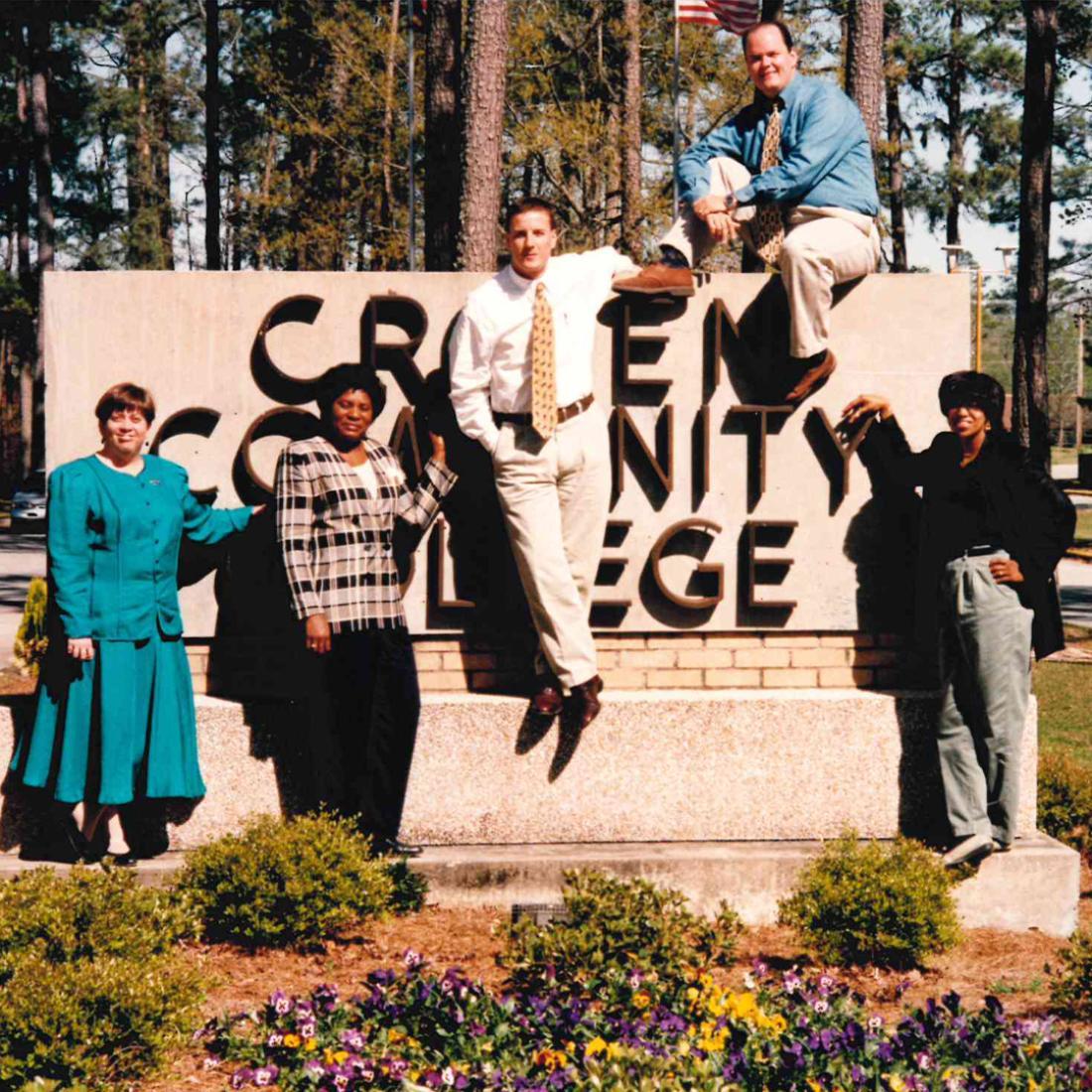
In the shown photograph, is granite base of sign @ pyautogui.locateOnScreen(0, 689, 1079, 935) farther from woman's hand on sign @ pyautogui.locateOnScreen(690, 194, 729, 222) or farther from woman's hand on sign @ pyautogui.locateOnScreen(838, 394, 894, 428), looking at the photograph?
woman's hand on sign @ pyautogui.locateOnScreen(690, 194, 729, 222)

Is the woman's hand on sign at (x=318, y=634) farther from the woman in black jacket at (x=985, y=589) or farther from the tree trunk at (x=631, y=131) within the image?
the tree trunk at (x=631, y=131)

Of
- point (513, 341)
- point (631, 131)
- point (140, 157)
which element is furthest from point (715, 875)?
point (140, 157)

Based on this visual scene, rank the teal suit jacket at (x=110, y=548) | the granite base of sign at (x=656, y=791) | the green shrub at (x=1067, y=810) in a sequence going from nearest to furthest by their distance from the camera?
the teal suit jacket at (x=110, y=548)
the granite base of sign at (x=656, y=791)
the green shrub at (x=1067, y=810)

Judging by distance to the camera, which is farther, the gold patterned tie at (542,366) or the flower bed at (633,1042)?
the gold patterned tie at (542,366)

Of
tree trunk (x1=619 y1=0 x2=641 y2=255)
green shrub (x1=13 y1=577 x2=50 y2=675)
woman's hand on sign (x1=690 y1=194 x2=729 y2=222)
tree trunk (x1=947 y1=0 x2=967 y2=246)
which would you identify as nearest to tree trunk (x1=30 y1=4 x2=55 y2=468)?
tree trunk (x1=619 y1=0 x2=641 y2=255)

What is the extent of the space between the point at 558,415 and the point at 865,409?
1.30 meters

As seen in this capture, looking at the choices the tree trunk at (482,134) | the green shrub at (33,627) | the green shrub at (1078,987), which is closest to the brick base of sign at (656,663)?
the green shrub at (1078,987)

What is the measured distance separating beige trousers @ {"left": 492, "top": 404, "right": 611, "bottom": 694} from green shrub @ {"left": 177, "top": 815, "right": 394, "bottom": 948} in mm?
1144

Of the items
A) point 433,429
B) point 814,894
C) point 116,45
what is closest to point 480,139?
point 433,429

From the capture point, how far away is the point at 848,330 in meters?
6.37

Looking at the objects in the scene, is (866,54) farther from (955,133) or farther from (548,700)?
(955,133)

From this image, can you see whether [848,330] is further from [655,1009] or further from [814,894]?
[655,1009]

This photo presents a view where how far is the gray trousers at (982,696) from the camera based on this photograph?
5.94 meters

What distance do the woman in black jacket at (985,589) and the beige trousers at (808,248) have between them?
0.58 m
